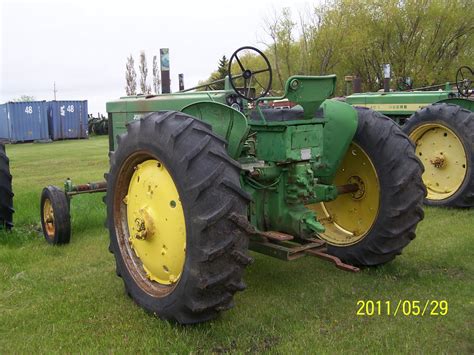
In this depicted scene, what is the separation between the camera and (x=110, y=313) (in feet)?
12.3

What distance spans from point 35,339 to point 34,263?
1806mm

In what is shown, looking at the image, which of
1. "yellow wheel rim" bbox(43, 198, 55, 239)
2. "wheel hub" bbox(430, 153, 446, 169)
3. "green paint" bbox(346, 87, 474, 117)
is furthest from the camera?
"green paint" bbox(346, 87, 474, 117)

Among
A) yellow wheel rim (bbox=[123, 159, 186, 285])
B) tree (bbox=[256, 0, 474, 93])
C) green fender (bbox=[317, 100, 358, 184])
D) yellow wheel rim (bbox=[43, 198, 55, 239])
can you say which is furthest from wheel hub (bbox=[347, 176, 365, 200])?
tree (bbox=[256, 0, 474, 93])

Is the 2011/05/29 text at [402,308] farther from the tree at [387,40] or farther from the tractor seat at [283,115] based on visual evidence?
the tree at [387,40]

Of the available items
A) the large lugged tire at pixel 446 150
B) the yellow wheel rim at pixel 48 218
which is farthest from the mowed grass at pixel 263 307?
the large lugged tire at pixel 446 150

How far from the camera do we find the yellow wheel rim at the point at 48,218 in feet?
19.2

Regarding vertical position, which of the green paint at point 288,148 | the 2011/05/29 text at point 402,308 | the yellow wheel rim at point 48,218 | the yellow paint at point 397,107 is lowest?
the 2011/05/29 text at point 402,308

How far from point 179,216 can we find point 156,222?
0.25 m

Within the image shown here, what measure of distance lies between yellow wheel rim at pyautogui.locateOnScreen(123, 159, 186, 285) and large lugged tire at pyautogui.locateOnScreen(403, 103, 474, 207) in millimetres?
4966

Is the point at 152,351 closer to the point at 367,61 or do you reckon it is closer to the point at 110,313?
the point at 110,313

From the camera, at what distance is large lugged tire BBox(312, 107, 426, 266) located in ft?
13.8

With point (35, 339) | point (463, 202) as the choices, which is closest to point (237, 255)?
point (35, 339)

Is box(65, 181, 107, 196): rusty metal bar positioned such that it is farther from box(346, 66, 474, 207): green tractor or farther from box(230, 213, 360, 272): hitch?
box(346, 66, 474, 207): green tractor

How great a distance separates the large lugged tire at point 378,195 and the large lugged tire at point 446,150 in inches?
121
